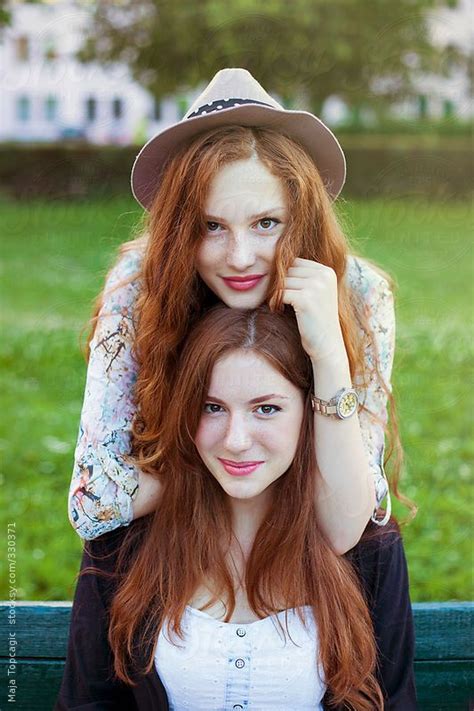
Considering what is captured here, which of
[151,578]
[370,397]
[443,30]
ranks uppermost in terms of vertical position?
[443,30]

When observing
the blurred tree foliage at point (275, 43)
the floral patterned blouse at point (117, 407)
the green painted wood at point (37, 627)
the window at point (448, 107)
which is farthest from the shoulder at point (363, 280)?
the window at point (448, 107)

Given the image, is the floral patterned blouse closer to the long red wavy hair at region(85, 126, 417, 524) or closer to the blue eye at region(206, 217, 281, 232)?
the long red wavy hair at region(85, 126, 417, 524)

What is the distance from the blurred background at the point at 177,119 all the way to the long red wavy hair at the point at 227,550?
208 centimetres

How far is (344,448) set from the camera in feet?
6.75

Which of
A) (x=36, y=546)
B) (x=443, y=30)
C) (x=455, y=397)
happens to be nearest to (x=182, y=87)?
(x=443, y=30)

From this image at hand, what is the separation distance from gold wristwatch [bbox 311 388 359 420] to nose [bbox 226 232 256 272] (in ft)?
1.01

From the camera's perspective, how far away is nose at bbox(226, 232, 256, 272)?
2.00 metres

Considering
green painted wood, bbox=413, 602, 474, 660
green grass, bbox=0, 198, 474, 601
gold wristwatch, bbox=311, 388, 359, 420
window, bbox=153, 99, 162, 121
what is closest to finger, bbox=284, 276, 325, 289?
gold wristwatch, bbox=311, 388, 359, 420

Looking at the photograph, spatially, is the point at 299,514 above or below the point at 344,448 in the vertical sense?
below

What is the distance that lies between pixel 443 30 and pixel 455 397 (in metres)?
12.5

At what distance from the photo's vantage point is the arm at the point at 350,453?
6.66 ft

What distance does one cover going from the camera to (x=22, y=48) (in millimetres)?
11945

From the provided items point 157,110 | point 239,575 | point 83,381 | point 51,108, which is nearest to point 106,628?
point 239,575

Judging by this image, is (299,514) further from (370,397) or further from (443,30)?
(443,30)
